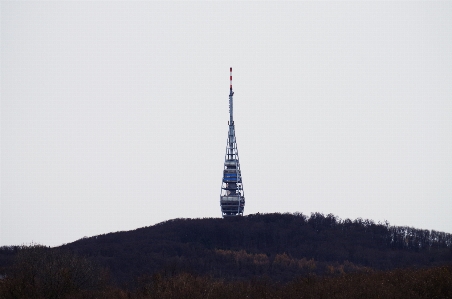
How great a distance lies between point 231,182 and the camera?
110812mm

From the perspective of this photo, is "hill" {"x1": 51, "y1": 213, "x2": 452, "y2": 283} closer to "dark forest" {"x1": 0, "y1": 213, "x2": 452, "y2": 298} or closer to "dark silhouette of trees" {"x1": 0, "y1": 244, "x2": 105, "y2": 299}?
"dark forest" {"x1": 0, "y1": 213, "x2": 452, "y2": 298}

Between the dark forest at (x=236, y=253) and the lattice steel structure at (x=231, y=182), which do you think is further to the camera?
the lattice steel structure at (x=231, y=182)

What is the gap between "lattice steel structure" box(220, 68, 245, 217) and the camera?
110625mm

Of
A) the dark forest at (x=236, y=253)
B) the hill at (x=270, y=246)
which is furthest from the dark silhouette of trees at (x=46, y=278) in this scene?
the hill at (x=270, y=246)

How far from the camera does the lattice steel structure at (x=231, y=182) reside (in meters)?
111

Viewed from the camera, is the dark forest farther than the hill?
No

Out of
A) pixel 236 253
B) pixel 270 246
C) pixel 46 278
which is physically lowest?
pixel 46 278

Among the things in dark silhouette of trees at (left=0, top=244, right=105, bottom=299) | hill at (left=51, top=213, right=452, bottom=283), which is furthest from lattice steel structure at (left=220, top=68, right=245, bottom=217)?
dark silhouette of trees at (left=0, top=244, right=105, bottom=299)

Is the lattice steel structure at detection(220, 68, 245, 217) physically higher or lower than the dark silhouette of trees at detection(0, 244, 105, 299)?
higher

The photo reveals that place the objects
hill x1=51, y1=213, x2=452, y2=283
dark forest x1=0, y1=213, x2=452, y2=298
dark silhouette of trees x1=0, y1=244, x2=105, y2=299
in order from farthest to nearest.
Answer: hill x1=51, y1=213, x2=452, y2=283
dark forest x1=0, y1=213, x2=452, y2=298
dark silhouette of trees x1=0, y1=244, x2=105, y2=299

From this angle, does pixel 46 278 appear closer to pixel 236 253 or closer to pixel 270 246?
pixel 236 253

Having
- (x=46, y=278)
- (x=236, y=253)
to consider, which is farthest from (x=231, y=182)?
(x=46, y=278)

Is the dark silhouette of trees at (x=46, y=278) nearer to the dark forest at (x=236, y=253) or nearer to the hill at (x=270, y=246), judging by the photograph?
the dark forest at (x=236, y=253)

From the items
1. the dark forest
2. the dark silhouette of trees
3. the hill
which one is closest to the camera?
the dark silhouette of trees
